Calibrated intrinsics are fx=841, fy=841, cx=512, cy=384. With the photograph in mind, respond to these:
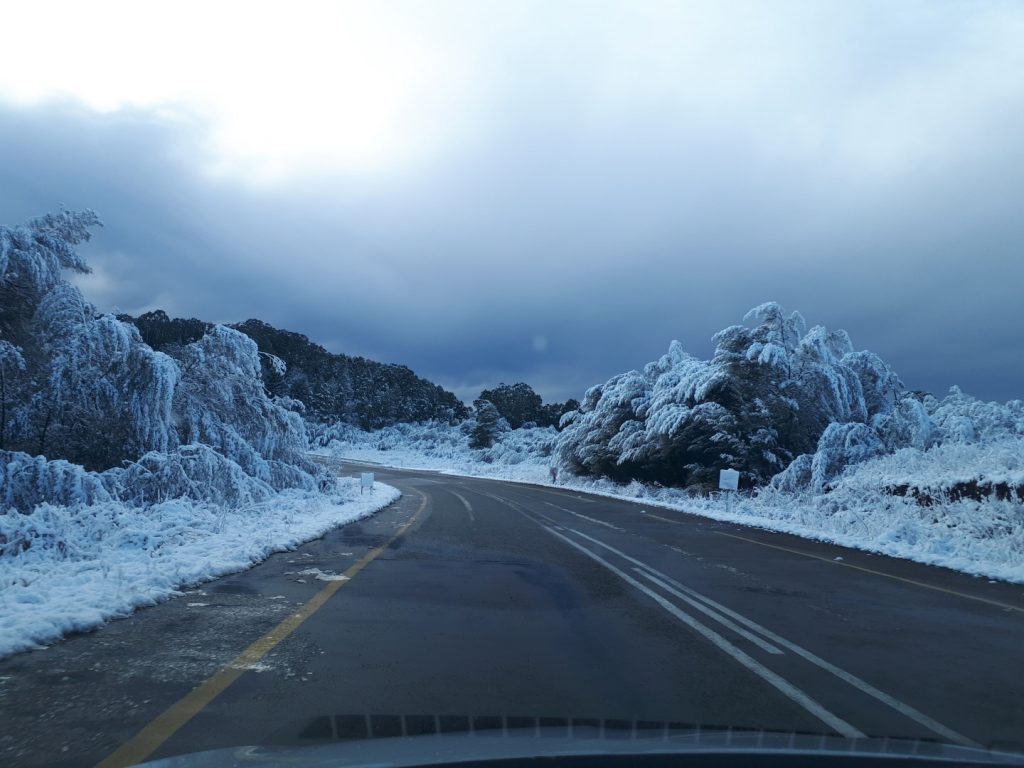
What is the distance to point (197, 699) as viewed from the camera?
18.2 ft

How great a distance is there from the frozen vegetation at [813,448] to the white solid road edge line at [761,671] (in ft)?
22.4

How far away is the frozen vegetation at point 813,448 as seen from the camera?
59.4 ft

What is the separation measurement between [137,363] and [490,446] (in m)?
69.1

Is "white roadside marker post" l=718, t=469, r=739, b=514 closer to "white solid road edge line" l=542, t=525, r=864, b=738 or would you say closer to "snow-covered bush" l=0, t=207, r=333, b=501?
"snow-covered bush" l=0, t=207, r=333, b=501

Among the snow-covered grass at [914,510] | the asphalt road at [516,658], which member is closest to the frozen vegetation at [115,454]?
the asphalt road at [516,658]

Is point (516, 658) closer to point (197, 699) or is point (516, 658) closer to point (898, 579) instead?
point (197, 699)

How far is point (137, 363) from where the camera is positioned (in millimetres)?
18000

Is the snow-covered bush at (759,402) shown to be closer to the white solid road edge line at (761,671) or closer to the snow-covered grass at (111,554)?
the snow-covered grass at (111,554)

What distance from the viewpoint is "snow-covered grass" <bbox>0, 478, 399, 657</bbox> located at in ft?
25.5

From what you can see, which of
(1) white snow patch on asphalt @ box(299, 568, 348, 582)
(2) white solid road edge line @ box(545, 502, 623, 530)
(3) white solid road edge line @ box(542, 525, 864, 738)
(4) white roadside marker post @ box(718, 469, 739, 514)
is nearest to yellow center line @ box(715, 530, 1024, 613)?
(2) white solid road edge line @ box(545, 502, 623, 530)

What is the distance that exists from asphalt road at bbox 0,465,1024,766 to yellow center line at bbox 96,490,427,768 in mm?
20

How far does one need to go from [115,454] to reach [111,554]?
26.0 feet

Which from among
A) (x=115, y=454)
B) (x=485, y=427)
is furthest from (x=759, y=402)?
(x=485, y=427)

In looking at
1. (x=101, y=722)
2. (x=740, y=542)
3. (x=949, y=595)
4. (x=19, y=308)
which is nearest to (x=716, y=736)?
(x=101, y=722)
